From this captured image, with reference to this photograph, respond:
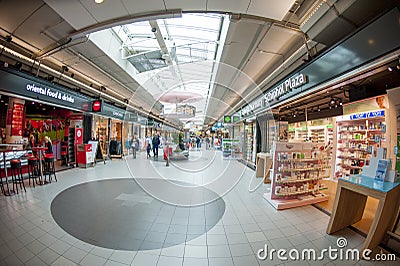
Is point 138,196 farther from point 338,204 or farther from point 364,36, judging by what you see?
point 364,36

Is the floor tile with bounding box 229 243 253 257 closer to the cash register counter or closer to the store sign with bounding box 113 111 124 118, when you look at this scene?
the cash register counter

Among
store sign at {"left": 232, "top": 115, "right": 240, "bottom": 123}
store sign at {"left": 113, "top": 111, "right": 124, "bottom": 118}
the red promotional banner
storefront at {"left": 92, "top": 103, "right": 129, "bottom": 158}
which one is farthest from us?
store sign at {"left": 232, "top": 115, "right": 240, "bottom": 123}

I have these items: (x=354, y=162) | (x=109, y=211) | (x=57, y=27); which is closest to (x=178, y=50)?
(x=57, y=27)

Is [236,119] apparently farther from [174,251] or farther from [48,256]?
[48,256]

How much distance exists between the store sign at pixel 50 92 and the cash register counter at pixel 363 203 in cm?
751

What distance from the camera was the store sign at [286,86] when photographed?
344 centimetres

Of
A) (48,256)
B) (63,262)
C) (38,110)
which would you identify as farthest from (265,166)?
(38,110)

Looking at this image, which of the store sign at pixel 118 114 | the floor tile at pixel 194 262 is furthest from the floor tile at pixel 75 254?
the store sign at pixel 118 114

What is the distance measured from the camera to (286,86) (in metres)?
3.98

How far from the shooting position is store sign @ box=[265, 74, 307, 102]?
3436 mm

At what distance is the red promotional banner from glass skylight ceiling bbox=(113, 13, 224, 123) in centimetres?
454

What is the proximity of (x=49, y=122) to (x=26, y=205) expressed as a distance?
7175mm

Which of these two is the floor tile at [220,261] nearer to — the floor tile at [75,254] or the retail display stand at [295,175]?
the floor tile at [75,254]

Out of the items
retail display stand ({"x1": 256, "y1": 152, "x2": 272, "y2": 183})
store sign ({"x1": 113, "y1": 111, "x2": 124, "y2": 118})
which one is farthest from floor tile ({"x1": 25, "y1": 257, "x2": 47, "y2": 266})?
store sign ({"x1": 113, "y1": 111, "x2": 124, "y2": 118})
